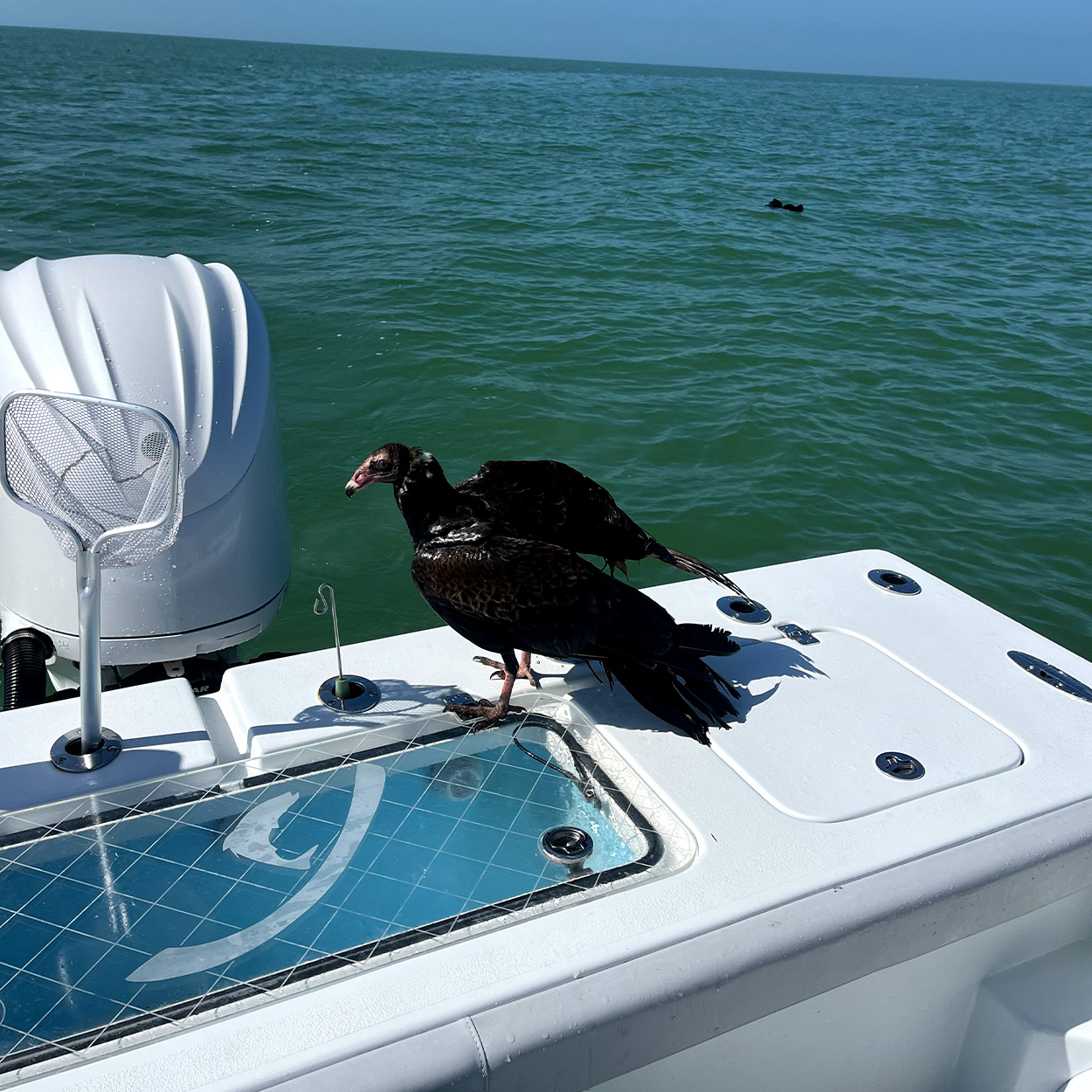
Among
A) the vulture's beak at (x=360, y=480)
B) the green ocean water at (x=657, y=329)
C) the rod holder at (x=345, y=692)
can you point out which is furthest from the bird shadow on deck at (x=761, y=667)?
the green ocean water at (x=657, y=329)

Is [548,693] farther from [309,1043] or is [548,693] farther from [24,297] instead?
[24,297]

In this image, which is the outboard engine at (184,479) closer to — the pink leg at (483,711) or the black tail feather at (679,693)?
the pink leg at (483,711)

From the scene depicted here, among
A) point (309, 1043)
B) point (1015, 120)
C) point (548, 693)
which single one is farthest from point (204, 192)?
point (1015, 120)

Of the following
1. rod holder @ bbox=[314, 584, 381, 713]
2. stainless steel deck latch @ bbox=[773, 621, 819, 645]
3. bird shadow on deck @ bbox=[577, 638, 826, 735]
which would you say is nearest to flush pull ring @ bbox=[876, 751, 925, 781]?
bird shadow on deck @ bbox=[577, 638, 826, 735]

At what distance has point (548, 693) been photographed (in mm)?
2035

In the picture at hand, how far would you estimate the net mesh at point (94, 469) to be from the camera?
1611 mm

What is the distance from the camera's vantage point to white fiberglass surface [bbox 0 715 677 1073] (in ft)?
4.40

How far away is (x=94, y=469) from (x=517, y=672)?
2.89 ft

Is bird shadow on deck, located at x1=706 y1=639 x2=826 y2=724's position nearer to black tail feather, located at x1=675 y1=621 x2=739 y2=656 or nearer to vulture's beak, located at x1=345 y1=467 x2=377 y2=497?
black tail feather, located at x1=675 y1=621 x2=739 y2=656

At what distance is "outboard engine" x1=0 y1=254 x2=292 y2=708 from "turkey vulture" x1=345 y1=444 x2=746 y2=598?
339mm

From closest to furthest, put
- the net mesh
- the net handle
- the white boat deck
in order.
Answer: the white boat deck → the net handle → the net mesh

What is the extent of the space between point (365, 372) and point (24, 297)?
4.58 m

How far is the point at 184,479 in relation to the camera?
2221mm

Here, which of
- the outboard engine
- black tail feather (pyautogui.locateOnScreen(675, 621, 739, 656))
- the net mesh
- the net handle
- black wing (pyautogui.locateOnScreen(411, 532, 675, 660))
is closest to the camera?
the net handle
